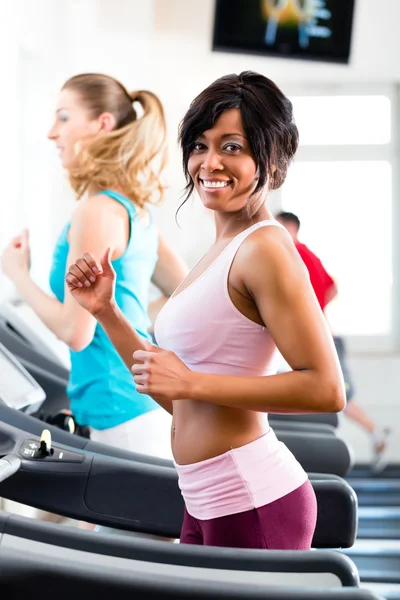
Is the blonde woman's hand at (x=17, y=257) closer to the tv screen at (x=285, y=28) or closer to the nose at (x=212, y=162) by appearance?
the nose at (x=212, y=162)

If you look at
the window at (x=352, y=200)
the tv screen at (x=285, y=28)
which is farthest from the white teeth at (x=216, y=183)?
the window at (x=352, y=200)

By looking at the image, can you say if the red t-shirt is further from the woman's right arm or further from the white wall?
the woman's right arm

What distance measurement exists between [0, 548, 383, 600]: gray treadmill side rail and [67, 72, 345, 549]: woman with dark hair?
35cm

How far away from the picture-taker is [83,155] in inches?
76.8

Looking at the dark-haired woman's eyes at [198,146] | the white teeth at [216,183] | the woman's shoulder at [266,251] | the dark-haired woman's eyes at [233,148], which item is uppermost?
the dark-haired woman's eyes at [233,148]

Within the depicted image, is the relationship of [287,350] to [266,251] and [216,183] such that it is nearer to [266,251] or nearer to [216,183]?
[266,251]

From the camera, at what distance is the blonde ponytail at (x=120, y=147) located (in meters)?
1.88

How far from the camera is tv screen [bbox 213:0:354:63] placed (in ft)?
17.8

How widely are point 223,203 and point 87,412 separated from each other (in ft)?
2.63

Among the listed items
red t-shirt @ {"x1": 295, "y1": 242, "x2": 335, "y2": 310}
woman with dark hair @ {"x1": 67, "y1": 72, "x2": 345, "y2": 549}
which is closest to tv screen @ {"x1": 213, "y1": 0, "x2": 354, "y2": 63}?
red t-shirt @ {"x1": 295, "y1": 242, "x2": 335, "y2": 310}

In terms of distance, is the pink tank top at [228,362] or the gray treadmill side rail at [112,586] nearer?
the gray treadmill side rail at [112,586]

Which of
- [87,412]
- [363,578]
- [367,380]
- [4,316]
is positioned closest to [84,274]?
[87,412]

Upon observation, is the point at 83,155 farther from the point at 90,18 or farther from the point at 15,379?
the point at 90,18

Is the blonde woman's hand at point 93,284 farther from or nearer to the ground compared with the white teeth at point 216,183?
nearer to the ground
